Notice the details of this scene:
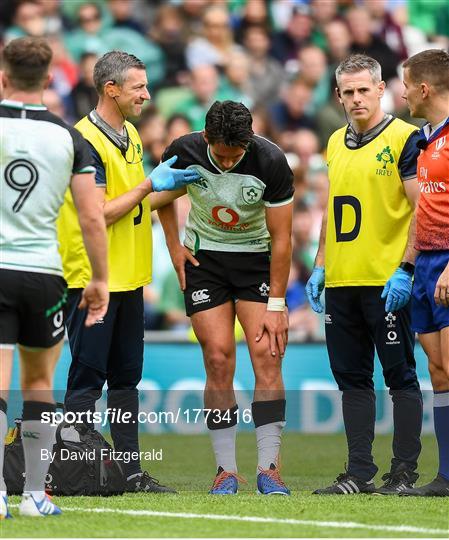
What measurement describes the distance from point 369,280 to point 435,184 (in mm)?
774

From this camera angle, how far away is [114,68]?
7301 millimetres

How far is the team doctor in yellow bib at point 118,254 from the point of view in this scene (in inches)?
279

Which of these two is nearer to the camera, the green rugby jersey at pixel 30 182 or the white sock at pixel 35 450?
the green rugby jersey at pixel 30 182

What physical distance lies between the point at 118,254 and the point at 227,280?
2.18ft

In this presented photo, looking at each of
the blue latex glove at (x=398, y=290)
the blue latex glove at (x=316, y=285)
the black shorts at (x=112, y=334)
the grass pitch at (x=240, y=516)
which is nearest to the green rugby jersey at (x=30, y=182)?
the grass pitch at (x=240, y=516)

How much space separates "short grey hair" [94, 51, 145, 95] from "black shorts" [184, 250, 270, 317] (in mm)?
1181

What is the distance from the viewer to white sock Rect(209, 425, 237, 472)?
7078mm

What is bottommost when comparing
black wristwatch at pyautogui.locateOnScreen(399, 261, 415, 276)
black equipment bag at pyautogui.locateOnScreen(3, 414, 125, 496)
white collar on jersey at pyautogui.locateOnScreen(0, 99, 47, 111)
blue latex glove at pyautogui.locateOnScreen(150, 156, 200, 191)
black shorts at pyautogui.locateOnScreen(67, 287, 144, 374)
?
black equipment bag at pyautogui.locateOnScreen(3, 414, 125, 496)

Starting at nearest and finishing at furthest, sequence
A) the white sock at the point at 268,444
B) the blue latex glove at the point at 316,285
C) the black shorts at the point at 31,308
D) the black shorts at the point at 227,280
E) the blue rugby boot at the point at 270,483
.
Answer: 1. the black shorts at the point at 31,308
2. the blue rugby boot at the point at 270,483
3. the white sock at the point at 268,444
4. the black shorts at the point at 227,280
5. the blue latex glove at the point at 316,285

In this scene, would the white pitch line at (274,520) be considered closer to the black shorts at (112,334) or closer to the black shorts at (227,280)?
the black shorts at (112,334)

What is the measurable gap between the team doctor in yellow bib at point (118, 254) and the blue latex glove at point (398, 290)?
1297mm

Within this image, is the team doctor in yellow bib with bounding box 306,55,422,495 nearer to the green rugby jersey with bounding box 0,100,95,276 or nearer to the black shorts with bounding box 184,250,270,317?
the black shorts with bounding box 184,250,270,317

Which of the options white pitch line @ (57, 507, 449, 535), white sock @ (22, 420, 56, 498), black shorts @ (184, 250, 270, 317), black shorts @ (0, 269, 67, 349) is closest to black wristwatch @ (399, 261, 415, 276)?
black shorts @ (184, 250, 270, 317)

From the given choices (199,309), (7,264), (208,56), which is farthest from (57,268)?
(208,56)
